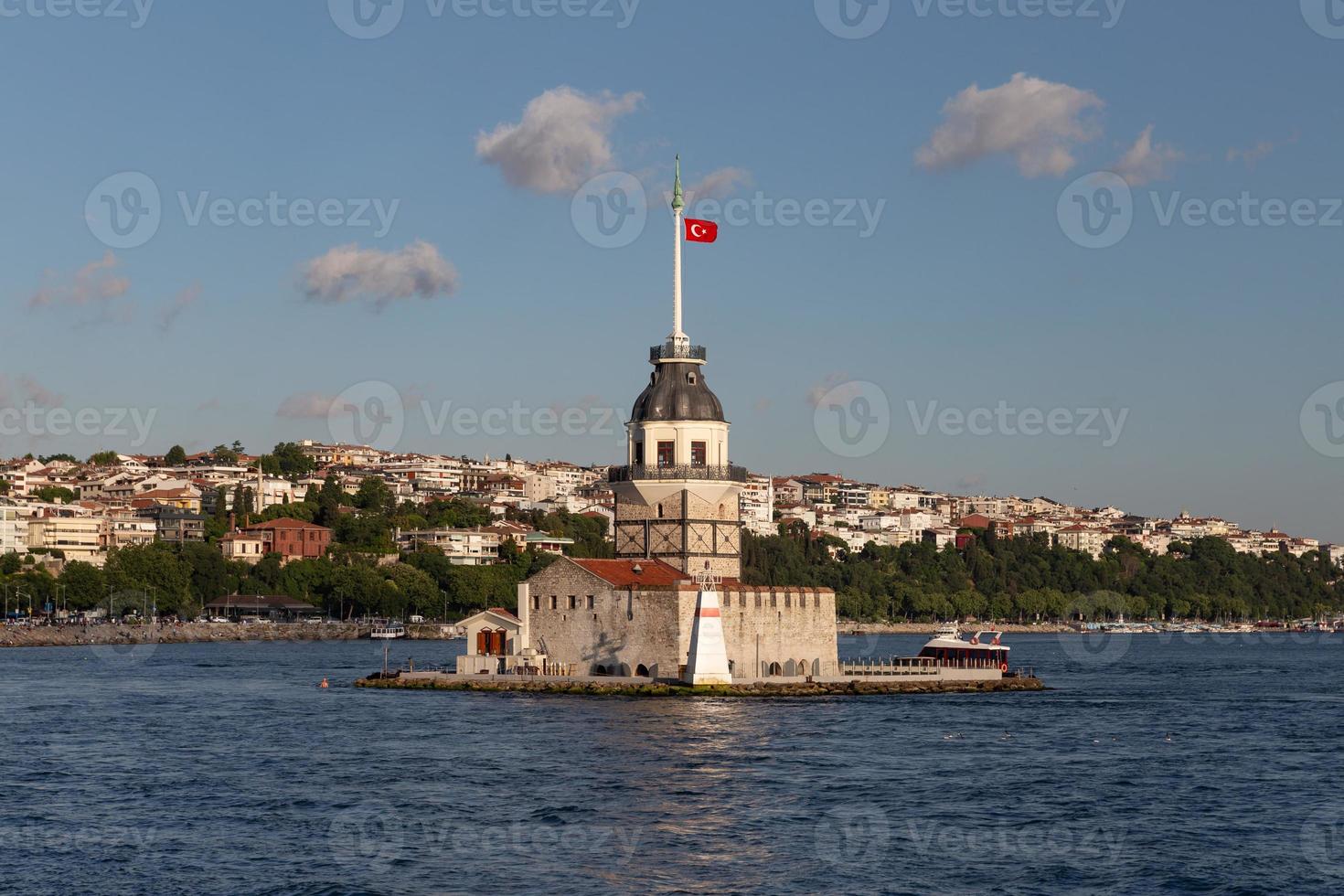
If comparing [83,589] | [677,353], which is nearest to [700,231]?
[677,353]

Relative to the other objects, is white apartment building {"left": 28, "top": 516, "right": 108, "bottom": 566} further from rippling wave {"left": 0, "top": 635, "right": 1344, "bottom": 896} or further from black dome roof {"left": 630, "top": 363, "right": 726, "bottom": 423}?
black dome roof {"left": 630, "top": 363, "right": 726, "bottom": 423}

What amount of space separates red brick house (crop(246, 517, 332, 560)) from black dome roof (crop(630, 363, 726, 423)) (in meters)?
98.3

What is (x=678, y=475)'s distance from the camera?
6169 centimetres

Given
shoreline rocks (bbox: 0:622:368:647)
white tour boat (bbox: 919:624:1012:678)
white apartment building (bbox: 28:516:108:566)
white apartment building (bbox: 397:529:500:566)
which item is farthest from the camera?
white apartment building (bbox: 397:529:500:566)

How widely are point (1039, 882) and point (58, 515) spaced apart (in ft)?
493

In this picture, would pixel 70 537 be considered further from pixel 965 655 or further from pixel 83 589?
pixel 965 655

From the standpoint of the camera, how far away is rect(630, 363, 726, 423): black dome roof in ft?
206

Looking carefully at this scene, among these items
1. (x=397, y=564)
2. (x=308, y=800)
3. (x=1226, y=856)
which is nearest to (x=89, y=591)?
(x=397, y=564)

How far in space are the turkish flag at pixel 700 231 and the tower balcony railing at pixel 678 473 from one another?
765 cm

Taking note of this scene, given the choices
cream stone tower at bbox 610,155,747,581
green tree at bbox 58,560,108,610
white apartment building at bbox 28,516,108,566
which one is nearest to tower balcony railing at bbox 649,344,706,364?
cream stone tower at bbox 610,155,747,581

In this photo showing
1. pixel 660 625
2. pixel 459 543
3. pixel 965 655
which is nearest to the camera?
pixel 660 625

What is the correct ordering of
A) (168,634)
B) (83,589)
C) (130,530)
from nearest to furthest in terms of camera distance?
1. (168,634)
2. (83,589)
3. (130,530)

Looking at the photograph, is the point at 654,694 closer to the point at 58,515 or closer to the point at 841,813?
the point at 841,813

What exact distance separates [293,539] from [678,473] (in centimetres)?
10386
